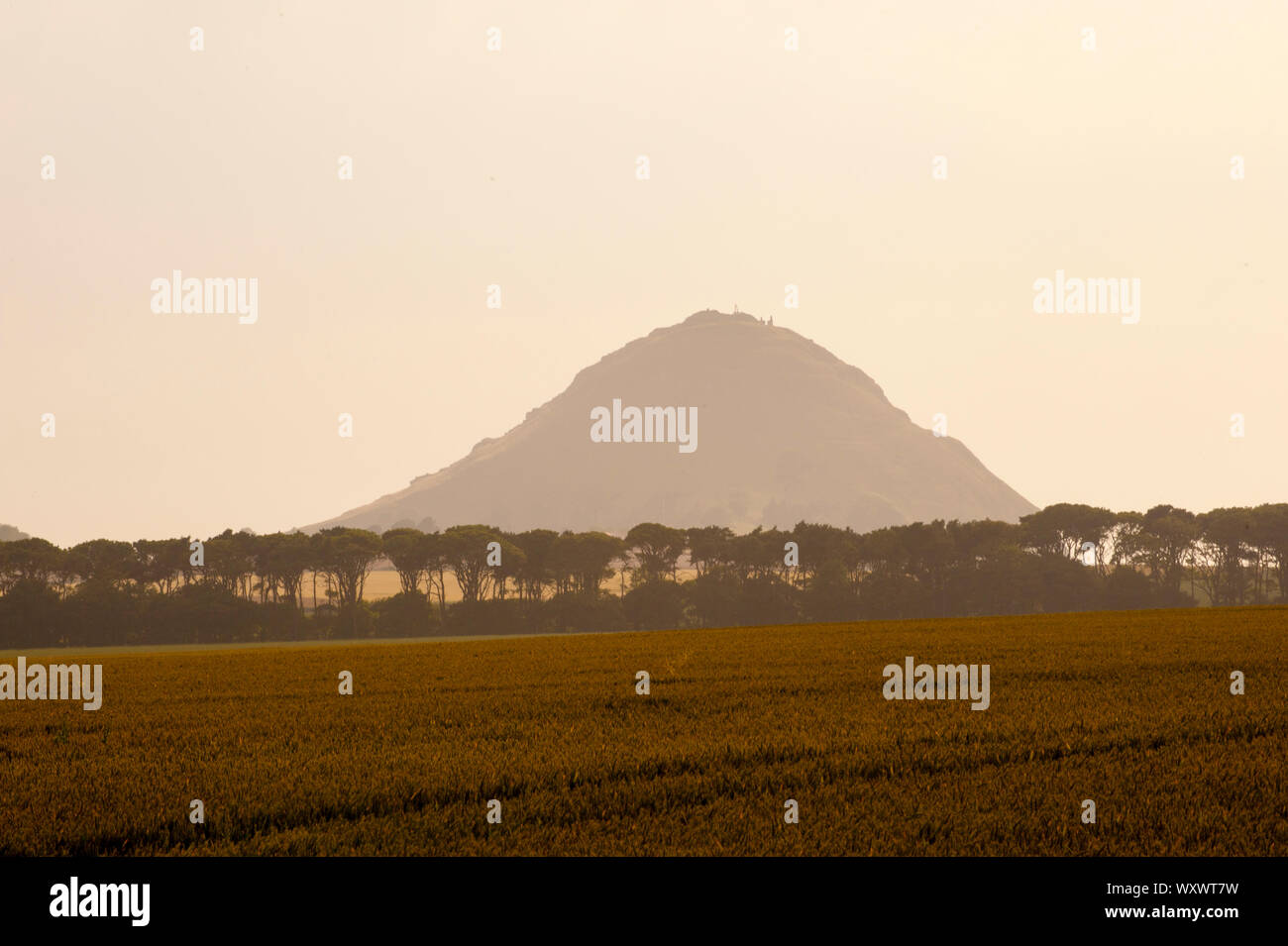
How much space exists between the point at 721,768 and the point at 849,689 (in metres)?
14.8

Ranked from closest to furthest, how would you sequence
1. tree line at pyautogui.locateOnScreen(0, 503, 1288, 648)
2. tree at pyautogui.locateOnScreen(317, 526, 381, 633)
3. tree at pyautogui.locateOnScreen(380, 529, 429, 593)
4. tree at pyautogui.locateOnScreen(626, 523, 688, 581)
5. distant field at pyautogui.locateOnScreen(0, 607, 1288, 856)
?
distant field at pyautogui.locateOnScreen(0, 607, 1288, 856) < tree line at pyautogui.locateOnScreen(0, 503, 1288, 648) < tree at pyautogui.locateOnScreen(317, 526, 381, 633) < tree at pyautogui.locateOnScreen(380, 529, 429, 593) < tree at pyautogui.locateOnScreen(626, 523, 688, 581)

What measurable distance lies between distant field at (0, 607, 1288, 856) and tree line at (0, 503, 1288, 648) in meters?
89.7

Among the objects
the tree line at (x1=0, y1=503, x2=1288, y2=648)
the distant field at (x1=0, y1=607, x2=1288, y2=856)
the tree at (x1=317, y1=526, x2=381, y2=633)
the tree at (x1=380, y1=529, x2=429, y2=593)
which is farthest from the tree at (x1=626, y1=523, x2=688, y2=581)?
the distant field at (x1=0, y1=607, x2=1288, y2=856)

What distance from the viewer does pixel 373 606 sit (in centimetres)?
13375

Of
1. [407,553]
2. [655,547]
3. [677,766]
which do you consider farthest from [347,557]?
[677,766]

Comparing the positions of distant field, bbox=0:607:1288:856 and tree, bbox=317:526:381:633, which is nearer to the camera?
distant field, bbox=0:607:1288:856

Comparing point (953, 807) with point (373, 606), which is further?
point (373, 606)

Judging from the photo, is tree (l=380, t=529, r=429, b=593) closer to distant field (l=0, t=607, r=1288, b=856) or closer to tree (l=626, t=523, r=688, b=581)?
tree (l=626, t=523, r=688, b=581)

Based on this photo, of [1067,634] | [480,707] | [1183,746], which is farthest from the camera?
[1067,634]

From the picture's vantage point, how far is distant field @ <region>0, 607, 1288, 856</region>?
14.5 meters

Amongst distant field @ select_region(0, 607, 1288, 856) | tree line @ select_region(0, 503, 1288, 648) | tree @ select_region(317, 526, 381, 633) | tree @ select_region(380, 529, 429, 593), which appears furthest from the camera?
tree @ select_region(380, 529, 429, 593)

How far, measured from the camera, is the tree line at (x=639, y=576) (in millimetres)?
121875

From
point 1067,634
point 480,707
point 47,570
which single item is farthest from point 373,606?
point 480,707
